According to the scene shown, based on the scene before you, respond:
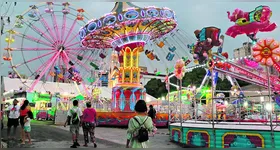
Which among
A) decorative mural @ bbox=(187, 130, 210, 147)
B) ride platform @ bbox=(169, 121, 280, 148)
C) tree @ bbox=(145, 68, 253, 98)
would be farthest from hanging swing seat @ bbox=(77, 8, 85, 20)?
tree @ bbox=(145, 68, 253, 98)

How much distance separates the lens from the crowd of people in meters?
4.50

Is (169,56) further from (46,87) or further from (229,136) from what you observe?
(46,87)

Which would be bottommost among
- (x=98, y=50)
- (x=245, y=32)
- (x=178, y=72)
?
(x=178, y=72)

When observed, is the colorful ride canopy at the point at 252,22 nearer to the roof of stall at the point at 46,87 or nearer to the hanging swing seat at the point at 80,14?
the hanging swing seat at the point at 80,14

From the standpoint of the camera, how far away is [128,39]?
21781mm

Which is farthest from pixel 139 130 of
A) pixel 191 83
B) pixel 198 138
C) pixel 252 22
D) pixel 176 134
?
pixel 191 83

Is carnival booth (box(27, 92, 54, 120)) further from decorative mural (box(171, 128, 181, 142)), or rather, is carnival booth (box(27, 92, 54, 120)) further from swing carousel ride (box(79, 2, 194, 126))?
decorative mural (box(171, 128, 181, 142))

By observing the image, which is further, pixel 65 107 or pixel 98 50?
pixel 98 50

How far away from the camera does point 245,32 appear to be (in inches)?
443

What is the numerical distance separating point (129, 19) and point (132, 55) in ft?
10.3

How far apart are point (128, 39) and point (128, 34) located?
0.42 meters

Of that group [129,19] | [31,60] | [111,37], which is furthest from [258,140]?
[31,60]

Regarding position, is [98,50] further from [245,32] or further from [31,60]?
[245,32]

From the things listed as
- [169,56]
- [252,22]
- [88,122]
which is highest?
[169,56]
